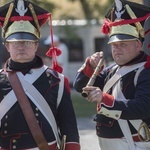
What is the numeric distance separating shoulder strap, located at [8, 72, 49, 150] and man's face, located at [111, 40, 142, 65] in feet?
2.52

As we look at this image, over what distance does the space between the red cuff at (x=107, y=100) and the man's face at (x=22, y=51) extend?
646 millimetres

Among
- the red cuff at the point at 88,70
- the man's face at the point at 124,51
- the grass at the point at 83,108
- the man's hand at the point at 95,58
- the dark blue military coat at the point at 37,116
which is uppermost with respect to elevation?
the man's face at the point at 124,51

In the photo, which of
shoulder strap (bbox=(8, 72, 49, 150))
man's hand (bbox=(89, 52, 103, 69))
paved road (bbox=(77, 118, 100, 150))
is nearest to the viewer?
shoulder strap (bbox=(8, 72, 49, 150))

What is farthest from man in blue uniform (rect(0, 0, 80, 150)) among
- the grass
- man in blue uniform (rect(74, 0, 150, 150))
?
the grass

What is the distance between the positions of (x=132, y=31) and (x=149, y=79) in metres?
0.40

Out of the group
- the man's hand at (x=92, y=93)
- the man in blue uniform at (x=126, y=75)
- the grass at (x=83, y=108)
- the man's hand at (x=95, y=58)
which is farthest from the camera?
the grass at (x=83, y=108)

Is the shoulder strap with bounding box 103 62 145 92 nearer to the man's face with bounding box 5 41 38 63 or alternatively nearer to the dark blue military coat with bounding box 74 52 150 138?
the dark blue military coat with bounding box 74 52 150 138

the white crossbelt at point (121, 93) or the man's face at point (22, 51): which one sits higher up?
the man's face at point (22, 51)

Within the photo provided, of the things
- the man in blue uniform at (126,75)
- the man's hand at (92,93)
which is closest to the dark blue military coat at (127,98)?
the man in blue uniform at (126,75)

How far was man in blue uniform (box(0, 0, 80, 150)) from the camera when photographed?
460cm

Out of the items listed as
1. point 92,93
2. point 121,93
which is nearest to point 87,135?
point 121,93

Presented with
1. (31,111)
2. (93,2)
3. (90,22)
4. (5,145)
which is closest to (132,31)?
(31,111)

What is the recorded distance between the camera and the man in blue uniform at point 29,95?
4.60 meters

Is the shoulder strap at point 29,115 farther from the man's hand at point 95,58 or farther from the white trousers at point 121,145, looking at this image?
the man's hand at point 95,58
